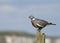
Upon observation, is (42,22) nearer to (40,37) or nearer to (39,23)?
(39,23)

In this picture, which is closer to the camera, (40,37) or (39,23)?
(40,37)

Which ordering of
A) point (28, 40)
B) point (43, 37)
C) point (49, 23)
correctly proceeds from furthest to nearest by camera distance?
point (28, 40) < point (49, 23) < point (43, 37)

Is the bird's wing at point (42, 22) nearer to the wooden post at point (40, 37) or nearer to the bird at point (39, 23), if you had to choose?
the bird at point (39, 23)

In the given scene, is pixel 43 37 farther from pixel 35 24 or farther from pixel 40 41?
pixel 35 24

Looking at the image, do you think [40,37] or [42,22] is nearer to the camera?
[40,37]

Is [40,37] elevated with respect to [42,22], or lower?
lower

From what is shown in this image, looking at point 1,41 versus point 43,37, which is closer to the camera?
point 43,37

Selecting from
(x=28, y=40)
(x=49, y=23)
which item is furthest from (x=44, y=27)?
(x=28, y=40)

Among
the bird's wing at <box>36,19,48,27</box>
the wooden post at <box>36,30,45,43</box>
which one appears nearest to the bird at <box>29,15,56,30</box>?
the bird's wing at <box>36,19,48,27</box>

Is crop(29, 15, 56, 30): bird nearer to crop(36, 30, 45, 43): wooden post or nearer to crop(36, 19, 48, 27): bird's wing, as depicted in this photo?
crop(36, 19, 48, 27): bird's wing

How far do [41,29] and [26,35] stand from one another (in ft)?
25.0

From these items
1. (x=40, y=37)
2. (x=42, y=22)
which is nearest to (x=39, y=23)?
(x=42, y=22)

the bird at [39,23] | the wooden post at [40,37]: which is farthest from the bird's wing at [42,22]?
the wooden post at [40,37]

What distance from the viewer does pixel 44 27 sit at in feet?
26.5
